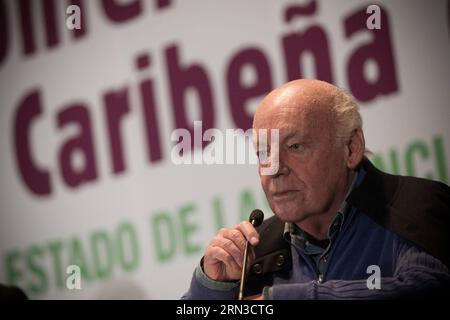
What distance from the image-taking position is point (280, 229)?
2.14 metres

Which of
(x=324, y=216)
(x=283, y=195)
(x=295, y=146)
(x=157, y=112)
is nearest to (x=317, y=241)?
(x=324, y=216)

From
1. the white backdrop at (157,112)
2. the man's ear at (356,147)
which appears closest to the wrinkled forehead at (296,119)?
the man's ear at (356,147)

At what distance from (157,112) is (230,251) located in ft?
3.07

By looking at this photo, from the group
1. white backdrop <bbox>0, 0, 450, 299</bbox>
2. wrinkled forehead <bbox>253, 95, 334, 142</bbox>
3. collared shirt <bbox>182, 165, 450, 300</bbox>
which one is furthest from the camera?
white backdrop <bbox>0, 0, 450, 299</bbox>

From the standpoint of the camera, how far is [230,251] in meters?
1.91

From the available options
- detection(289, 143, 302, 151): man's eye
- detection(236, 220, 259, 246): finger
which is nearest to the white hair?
detection(289, 143, 302, 151): man's eye

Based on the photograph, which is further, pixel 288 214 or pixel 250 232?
pixel 288 214

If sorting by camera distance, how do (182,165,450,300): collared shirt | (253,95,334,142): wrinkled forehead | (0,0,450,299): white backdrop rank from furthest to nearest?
1. (0,0,450,299): white backdrop
2. (253,95,334,142): wrinkled forehead
3. (182,165,450,300): collared shirt

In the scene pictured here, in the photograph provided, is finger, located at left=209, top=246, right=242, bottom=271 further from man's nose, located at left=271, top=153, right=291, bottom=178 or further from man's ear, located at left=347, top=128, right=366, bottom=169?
man's ear, located at left=347, top=128, right=366, bottom=169

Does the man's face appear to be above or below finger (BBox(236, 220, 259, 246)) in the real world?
above

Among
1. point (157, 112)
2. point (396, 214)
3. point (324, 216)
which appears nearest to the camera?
point (396, 214)

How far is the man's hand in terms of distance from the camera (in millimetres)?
1885

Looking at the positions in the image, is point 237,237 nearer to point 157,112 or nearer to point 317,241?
point 317,241
